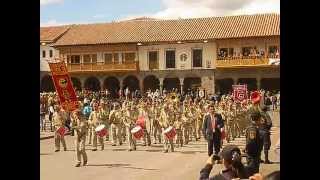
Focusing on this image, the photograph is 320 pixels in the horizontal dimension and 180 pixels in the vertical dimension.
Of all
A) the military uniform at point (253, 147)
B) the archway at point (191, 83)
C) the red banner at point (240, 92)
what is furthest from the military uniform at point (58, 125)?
the military uniform at point (253, 147)

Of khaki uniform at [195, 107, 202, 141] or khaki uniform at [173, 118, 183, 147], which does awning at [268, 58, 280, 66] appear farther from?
khaki uniform at [173, 118, 183, 147]

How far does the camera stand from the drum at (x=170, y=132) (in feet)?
19.9

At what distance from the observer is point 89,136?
6023 mm

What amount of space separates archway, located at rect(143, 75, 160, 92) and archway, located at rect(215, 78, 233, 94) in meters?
0.72

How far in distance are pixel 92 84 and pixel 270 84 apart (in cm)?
207

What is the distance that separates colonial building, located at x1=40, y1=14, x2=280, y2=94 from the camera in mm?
5879

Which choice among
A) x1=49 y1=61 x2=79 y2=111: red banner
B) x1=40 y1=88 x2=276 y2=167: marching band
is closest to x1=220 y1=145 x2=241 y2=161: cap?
x1=40 y1=88 x2=276 y2=167: marching band

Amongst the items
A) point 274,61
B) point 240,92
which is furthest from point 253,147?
point 274,61

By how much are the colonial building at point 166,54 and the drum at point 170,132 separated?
493mm

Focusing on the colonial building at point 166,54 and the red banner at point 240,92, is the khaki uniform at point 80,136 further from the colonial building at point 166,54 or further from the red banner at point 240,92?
the red banner at point 240,92
